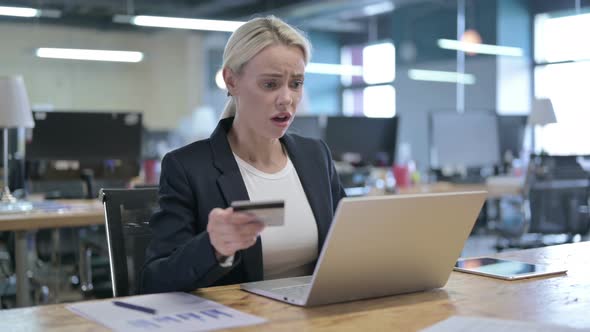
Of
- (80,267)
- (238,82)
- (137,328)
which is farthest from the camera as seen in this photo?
(80,267)

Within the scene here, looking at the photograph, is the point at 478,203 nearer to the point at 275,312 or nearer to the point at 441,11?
the point at 275,312

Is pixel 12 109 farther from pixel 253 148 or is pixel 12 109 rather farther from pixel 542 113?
pixel 542 113

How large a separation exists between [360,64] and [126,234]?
10413mm

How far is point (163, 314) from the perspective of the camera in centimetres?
125

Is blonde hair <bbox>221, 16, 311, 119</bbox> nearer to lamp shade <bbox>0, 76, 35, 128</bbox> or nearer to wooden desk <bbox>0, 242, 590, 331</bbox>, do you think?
wooden desk <bbox>0, 242, 590, 331</bbox>

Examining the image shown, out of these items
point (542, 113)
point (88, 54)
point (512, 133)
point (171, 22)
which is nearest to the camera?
point (542, 113)

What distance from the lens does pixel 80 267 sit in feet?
12.6

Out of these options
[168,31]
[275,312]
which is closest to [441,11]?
[168,31]

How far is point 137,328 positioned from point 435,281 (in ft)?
2.05

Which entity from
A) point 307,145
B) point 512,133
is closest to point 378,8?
point 512,133

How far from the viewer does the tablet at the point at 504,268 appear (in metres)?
1.64

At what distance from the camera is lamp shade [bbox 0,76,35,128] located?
3.49m

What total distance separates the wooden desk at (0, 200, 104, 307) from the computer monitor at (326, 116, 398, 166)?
86.8 inches

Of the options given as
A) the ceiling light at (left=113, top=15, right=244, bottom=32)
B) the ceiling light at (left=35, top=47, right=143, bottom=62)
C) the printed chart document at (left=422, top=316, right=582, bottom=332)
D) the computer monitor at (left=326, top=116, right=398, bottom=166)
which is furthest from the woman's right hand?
the ceiling light at (left=35, top=47, right=143, bottom=62)
